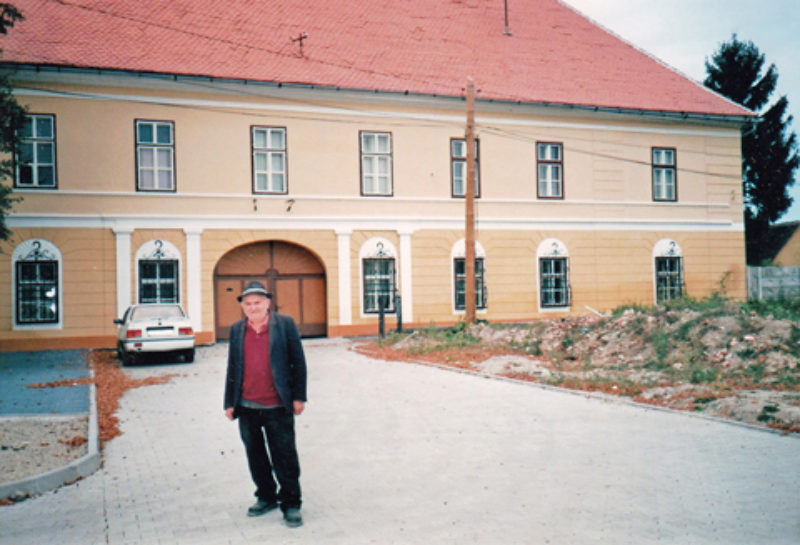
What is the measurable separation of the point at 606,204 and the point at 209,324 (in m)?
14.2

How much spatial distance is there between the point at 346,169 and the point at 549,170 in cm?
736

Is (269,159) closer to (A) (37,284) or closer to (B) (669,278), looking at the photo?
(A) (37,284)

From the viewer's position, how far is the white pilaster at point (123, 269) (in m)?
21.8

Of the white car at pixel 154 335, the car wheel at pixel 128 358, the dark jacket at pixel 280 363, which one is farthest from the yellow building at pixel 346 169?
the dark jacket at pixel 280 363

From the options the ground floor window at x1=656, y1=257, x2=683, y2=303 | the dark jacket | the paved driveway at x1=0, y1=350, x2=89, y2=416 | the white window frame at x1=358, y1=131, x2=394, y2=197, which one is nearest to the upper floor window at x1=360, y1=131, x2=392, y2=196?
the white window frame at x1=358, y1=131, x2=394, y2=197

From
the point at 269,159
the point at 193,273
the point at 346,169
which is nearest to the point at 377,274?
the point at 346,169

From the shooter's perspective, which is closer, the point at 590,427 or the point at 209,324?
the point at 590,427

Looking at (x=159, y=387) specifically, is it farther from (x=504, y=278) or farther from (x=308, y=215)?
(x=504, y=278)

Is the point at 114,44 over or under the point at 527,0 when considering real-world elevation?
under

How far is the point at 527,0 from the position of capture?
31953 millimetres

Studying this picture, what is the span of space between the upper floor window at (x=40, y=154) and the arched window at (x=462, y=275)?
39.6 feet

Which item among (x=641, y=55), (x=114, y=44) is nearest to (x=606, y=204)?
(x=641, y=55)

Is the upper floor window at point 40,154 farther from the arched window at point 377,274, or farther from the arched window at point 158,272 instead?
the arched window at point 377,274

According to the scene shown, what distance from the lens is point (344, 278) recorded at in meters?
→ 24.3
